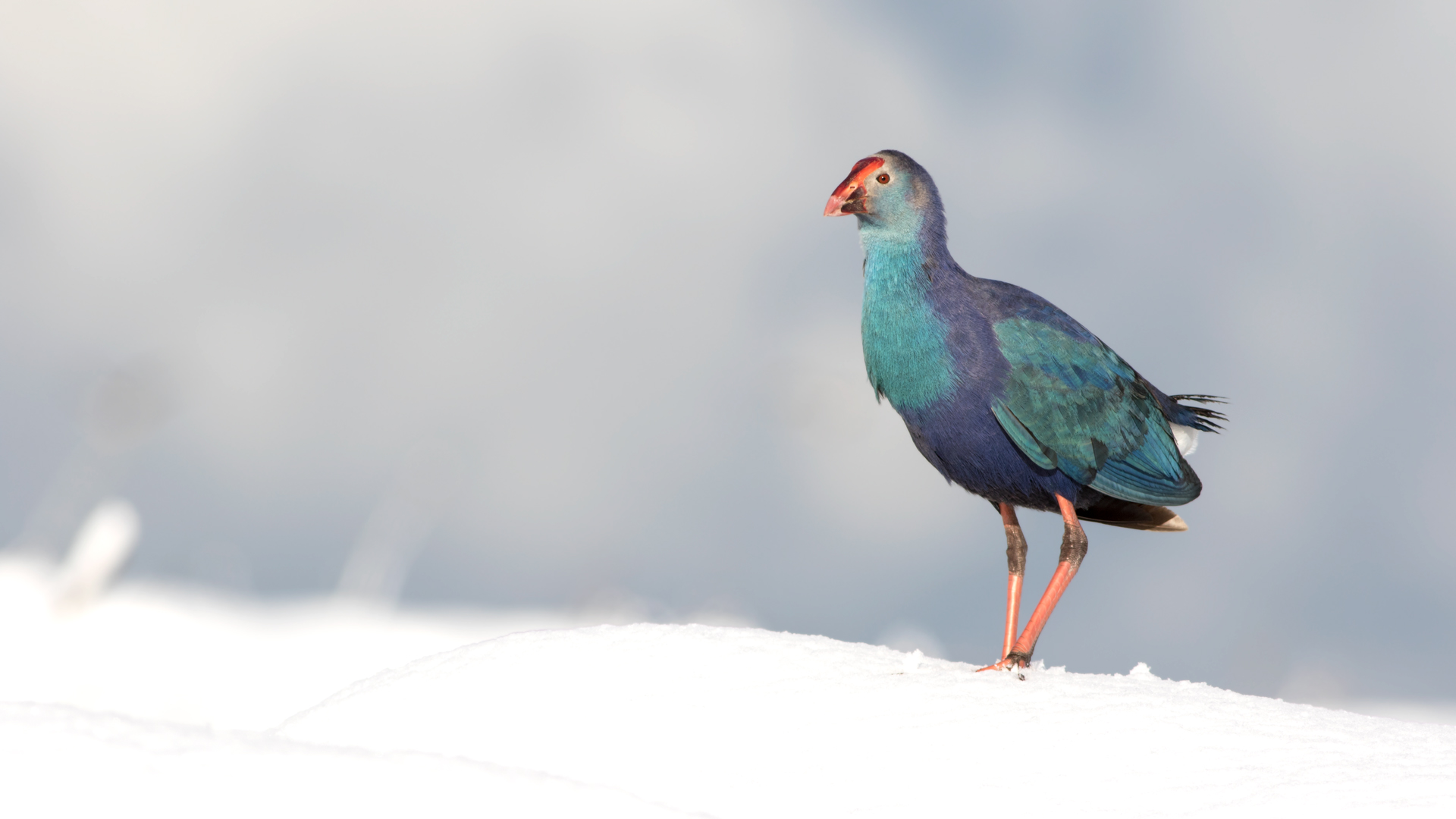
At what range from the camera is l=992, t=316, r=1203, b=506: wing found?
6.53 m

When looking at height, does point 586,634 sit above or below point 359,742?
above

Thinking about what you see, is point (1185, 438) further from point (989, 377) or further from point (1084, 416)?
point (989, 377)

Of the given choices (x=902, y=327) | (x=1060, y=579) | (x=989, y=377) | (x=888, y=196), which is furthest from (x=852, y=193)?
(x=1060, y=579)

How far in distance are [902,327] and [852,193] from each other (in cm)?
82

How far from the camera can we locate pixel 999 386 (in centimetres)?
649

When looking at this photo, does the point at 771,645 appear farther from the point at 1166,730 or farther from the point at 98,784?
the point at 98,784

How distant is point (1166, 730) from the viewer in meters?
5.62

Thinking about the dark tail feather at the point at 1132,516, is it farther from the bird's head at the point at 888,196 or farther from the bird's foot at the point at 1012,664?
the bird's head at the point at 888,196

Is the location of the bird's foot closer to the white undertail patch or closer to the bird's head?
the white undertail patch

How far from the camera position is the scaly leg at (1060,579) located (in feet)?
22.0

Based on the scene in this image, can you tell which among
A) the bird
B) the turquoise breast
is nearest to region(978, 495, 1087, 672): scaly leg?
the bird

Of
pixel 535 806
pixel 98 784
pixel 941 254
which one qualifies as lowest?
pixel 98 784

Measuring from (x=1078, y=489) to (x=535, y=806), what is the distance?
13.3ft

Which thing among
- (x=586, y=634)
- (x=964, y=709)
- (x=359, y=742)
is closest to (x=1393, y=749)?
(x=964, y=709)
